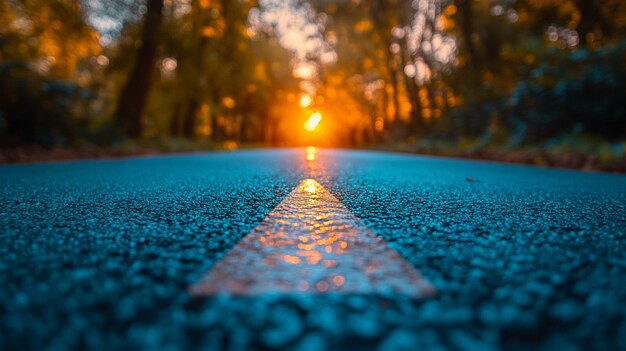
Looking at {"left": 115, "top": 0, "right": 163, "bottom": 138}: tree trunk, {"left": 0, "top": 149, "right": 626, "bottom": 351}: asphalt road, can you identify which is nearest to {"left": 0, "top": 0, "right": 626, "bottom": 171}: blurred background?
{"left": 115, "top": 0, "right": 163, "bottom": 138}: tree trunk

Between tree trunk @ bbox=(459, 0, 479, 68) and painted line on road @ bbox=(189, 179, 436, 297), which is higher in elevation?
tree trunk @ bbox=(459, 0, 479, 68)

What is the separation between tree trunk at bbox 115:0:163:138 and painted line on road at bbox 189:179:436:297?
12.0 metres

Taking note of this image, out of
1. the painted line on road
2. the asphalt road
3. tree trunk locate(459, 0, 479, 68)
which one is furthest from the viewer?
tree trunk locate(459, 0, 479, 68)

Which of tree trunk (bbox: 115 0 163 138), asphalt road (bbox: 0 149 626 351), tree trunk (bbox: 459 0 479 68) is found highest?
tree trunk (bbox: 459 0 479 68)

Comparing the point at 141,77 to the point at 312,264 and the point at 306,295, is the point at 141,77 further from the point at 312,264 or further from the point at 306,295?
the point at 306,295

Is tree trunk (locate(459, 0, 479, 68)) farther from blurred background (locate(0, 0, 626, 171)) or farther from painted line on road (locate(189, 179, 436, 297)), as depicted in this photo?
painted line on road (locate(189, 179, 436, 297))

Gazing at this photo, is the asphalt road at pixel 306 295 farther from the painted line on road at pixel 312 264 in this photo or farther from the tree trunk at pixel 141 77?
the tree trunk at pixel 141 77

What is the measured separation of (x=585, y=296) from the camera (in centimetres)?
95

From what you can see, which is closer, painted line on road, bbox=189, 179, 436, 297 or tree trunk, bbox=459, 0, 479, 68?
painted line on road, bbox=189, 179, 436, 297

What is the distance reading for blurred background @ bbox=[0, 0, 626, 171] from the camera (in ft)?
27.1

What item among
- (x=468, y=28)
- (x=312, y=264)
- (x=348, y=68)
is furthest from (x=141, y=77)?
(x=348, y=68)

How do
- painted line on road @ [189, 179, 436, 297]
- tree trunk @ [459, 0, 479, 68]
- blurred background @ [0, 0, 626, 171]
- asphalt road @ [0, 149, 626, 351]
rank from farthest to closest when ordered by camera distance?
tree trunk @ [459, 0, 479, 68] → blurred background @ [0, 0, 626, 171] → painted line on road @ [189, 179, 436, 297] → asphalt road @ [0, 149, 626, 351]

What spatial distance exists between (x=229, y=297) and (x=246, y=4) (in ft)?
68.5

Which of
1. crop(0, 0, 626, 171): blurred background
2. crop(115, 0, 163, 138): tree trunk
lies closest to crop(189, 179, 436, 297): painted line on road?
crop(0, 0, 626, 171): blurred background
